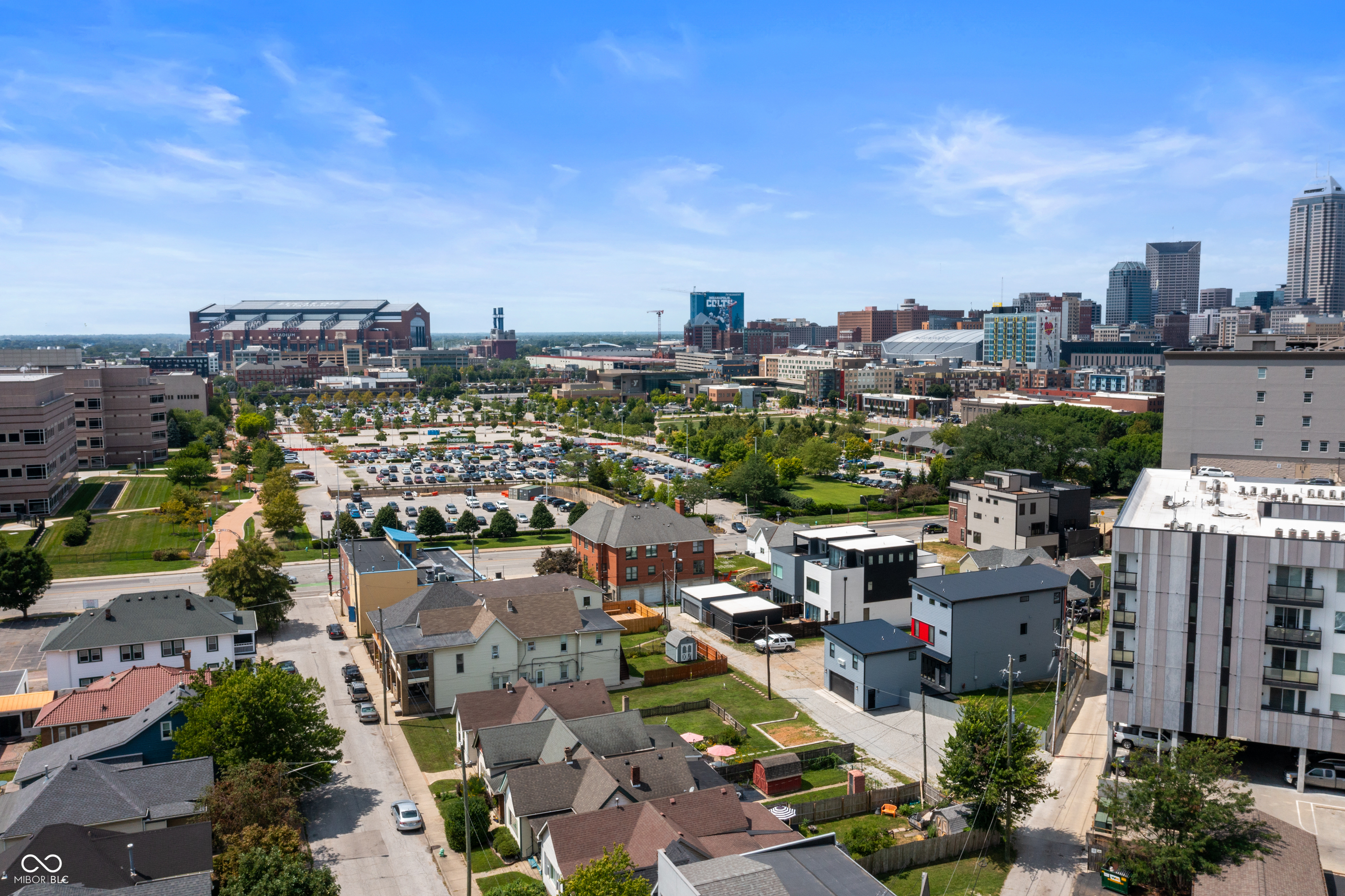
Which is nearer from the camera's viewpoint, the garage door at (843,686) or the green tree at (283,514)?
the garage door at (843,686)

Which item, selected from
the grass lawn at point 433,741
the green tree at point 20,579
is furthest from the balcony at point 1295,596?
the green tree at point 20,579

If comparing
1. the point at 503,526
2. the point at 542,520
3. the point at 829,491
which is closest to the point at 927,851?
the point at 503,526

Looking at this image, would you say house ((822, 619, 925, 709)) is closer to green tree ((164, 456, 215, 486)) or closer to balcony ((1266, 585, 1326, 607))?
balcony ((1266, 585, 1326, 607))

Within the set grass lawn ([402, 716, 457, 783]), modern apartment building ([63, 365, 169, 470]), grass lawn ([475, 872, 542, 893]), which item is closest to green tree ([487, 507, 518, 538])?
grass lawn ([402, 716, 457, 783])

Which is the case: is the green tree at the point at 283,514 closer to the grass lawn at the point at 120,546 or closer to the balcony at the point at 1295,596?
the grass lawn at the point at 120,546

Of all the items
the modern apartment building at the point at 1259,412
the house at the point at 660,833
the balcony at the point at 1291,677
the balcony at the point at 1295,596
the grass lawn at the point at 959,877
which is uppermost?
the modern apartment building at the point at 1259,412

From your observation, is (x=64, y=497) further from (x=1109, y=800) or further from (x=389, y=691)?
(x=1109, y=800)

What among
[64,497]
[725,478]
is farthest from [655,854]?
[64,497]
